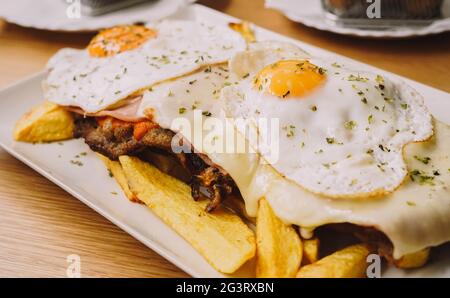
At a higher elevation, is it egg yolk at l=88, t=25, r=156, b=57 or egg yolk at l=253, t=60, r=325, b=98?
egg yolk at l=253, t=60, r=325, b=98

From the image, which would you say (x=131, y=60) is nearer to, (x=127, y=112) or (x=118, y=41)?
(x=118, y=41)

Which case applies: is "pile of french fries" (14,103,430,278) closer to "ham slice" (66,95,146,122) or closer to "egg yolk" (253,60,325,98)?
"ham slice" (66,95,146,122)

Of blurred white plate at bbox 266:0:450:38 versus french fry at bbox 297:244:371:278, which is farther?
blurred white plate at bbox 266:0:450:38

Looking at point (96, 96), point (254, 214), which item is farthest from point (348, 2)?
point (254, 214)

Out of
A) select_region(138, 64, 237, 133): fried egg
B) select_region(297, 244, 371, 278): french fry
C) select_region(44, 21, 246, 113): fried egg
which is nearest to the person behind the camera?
select_region(297, 244, 371, 278): french fry

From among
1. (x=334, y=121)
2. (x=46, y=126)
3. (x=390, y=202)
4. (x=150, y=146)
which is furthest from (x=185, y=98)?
(x=390, y=202)

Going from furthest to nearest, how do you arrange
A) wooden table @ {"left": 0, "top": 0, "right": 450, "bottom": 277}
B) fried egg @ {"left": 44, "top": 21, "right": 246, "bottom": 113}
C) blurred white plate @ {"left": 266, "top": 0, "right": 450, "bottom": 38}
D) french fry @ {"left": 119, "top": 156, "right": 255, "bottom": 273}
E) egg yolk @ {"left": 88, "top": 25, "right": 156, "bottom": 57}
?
blurred white plate @ {"left": 266, "top": 0, "right": 450, "bottom": 38}, egg yolk @ {"left": 88, "top": 25, "right": 156, "bottom": 57}, fried egg @ {"left": 44, "top": 21, "right": 246, "bottom": 113}, wooden table @ {"left": 0, "top": 0, "right": 450, "bottom": 277}, french fry @ {"left": 119, "top": 156, "right": 255, "bottom": 273}

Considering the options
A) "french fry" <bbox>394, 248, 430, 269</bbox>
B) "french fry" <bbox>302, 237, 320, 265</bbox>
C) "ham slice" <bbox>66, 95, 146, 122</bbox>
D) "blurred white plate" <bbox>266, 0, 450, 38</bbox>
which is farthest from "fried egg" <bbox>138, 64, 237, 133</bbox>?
"blurred white plate" <bbox>266, 0, 450, 38</bbox>
